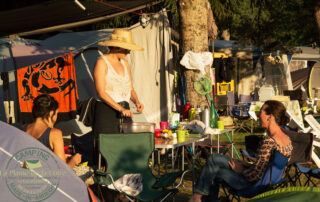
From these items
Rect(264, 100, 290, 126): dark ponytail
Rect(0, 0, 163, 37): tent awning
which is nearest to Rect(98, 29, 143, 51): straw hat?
Rect(264, 100, 290, 126): dark ponytail

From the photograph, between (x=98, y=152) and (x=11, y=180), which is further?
(x=98, y=152)

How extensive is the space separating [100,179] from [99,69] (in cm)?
102

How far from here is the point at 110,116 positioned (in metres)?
4.02

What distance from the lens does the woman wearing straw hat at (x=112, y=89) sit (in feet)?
13.0

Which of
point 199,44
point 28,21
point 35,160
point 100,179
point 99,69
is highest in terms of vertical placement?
point 28,21

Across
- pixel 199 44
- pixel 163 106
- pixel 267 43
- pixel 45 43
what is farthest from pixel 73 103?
pixel 267 43

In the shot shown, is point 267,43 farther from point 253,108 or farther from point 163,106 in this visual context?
point 163,106

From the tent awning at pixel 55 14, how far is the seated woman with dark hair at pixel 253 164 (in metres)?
3.82

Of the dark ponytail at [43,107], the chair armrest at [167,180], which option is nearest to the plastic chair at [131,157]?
the chair armrest at [167,180]

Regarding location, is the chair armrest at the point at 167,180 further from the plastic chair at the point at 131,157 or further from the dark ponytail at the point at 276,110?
the dark ponytail at the point at 276,110

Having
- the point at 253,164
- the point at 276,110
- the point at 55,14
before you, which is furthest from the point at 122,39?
the point at 55,14

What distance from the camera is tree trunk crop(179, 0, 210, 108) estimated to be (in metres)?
7.25

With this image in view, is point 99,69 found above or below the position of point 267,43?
below

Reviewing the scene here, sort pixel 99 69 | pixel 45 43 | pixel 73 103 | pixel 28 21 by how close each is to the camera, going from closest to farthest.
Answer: pixel 99 69
pixel 73 103
pixel 28 21
pixel 45 43
